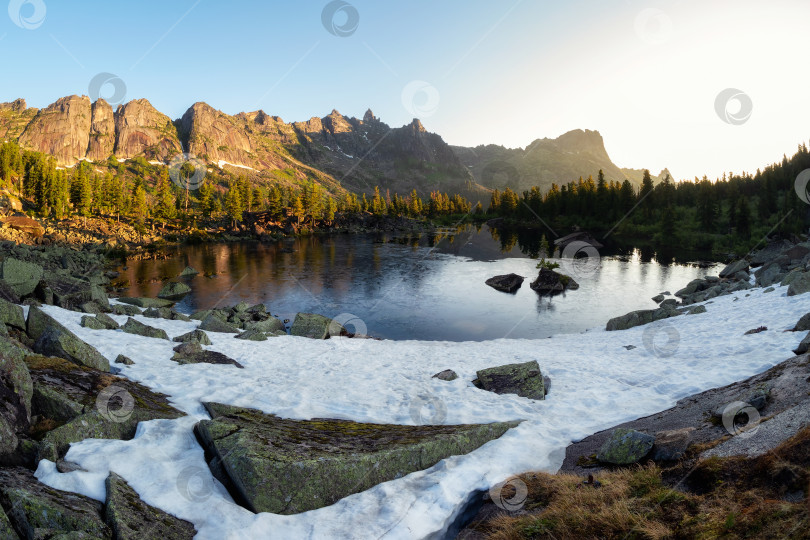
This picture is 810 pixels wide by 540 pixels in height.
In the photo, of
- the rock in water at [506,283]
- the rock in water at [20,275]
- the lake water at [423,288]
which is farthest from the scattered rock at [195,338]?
the rock in water at [506,283]

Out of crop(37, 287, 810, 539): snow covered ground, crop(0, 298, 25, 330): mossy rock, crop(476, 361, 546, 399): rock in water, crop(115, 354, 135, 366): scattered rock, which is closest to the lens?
crop(37, 287, 810, 539): snow covered ground

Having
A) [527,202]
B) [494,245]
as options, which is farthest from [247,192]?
[527,202]

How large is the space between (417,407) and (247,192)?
120 m

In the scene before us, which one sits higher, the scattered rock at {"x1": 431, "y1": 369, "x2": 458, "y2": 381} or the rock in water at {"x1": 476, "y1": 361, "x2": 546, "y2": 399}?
the rock in water at {"x1": 476, "y1": 361, "x2": 546, "y2": 399}

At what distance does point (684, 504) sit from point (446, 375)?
31.8 ft

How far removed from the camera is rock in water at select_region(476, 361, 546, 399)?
12.9 meters

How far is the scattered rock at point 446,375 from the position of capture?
576 inches

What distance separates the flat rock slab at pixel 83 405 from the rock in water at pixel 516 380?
956 centimetres

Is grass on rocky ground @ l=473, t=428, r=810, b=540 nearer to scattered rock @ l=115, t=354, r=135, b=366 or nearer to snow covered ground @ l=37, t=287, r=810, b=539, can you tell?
snow covered ground @ l=37, t=287, r=810, b=539

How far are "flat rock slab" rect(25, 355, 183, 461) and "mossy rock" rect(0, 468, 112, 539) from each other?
3.08 feet

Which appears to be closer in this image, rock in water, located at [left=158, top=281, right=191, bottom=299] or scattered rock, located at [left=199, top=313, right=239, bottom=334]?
scattered rock, located at [left=199, top=313, right=239, bottom=334]

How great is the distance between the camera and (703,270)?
47.4m

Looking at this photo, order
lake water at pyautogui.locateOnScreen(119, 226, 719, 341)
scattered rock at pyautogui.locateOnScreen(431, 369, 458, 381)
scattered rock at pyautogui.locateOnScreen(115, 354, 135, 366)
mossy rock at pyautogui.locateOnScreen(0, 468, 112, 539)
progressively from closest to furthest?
mossy rock at pyautogui.locateOnScreen(0, 468, 112, 539) < scattered rock at pyautogui.locateOnScreen(115, 354, 135, 366) < scattered rock at pyautogui.locateOnScreen(431, 369, 458, 381) < lake water at pyautogui.locateOnScreen(119, 226, 719, 341)

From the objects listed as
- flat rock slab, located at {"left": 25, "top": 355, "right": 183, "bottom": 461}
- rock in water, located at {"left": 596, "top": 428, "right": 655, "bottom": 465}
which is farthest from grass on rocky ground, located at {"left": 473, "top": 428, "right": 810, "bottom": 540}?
flat rock slab, located at {"left": 25, "top": 355, "right": 183, "bottom": 461}
